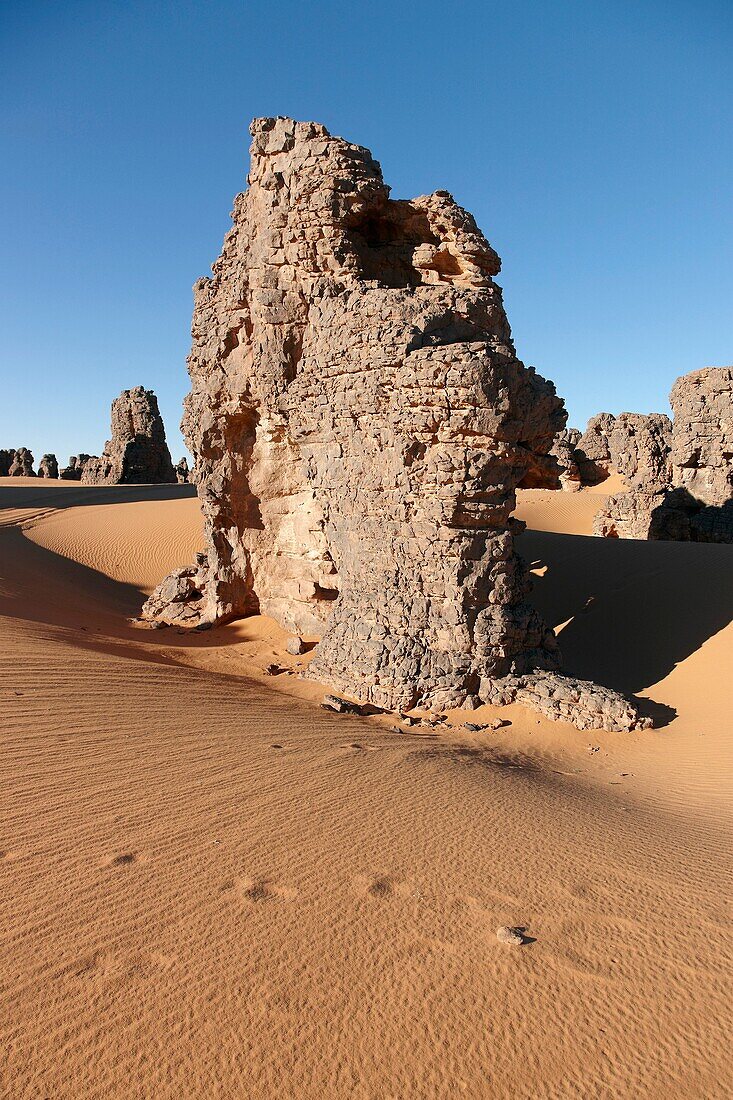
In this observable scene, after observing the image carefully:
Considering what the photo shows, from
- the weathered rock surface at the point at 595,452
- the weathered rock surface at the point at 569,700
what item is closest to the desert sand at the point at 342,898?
the weathered rock surface at the point at 569,700

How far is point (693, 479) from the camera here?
76.2 feet

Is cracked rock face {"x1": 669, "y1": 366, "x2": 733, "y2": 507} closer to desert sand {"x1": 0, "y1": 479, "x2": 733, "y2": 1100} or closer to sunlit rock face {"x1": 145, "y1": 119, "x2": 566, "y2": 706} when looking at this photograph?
sunlit rock face {"x1": 145, "y1": 119, "x2": 566, "y2": 706}

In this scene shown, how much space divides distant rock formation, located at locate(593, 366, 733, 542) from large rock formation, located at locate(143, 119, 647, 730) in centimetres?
1413

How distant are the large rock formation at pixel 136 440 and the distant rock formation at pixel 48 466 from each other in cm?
1015

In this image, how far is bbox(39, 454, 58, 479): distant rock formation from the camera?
160 feet

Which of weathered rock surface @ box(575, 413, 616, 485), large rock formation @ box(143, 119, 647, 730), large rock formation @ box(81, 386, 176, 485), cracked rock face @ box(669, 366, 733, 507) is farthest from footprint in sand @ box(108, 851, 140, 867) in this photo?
large rock formation @ box(81, 386, 176, 485)

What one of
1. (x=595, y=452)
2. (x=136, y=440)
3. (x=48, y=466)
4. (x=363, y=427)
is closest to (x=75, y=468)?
(x=48, y=466)

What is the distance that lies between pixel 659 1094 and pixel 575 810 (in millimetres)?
3126

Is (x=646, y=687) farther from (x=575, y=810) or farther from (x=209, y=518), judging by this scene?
(x=209, y=518)

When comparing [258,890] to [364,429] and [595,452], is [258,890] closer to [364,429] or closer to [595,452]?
[364,429]

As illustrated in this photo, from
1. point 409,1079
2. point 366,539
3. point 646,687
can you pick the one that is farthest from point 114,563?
point 409,1079

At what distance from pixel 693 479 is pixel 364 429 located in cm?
1768

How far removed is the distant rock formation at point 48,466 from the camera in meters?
48.8

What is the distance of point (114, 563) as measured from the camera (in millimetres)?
20531
